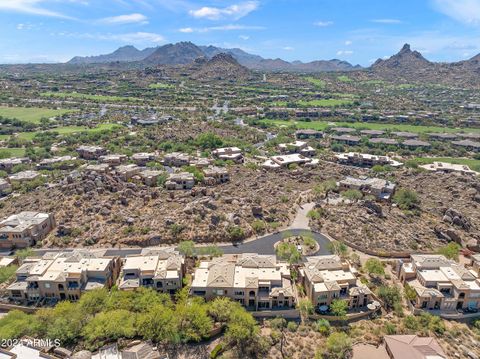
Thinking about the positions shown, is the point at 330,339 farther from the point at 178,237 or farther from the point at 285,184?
the point at 285,184

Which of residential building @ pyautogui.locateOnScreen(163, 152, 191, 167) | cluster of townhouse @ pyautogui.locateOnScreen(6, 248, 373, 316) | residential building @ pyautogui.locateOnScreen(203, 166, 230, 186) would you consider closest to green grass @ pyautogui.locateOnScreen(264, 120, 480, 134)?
residential building @ pyautogui.locateOnScreen(163, 152, 191, 167)

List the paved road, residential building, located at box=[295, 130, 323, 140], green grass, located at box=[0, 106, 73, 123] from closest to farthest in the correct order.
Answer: the paved road → residential building, located at box=[295, 130, 323, 140] → green grass, located at box=[0, 106, 73, 123]

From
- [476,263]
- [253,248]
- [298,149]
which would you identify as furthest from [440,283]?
[298,149]

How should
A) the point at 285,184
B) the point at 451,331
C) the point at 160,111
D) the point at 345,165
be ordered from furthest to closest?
the point at 160,111 < the point at 345,165 < the point at 285,184 < the point at 451,331

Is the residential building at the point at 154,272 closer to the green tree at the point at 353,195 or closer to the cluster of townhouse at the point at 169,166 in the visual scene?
the cluster of townhouse at the point at 169,166

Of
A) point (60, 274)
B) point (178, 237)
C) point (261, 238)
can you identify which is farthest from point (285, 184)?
point (60, 274)

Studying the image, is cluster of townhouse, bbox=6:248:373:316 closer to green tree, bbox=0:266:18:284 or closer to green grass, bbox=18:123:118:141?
green tree, bbox=0:266:18:284
